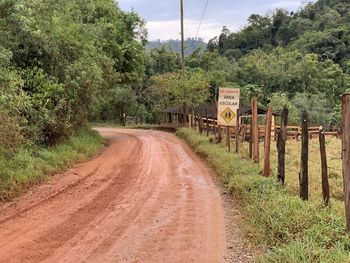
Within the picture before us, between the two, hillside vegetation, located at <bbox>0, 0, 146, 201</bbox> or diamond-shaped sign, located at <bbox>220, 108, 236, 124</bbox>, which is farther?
diamond-shaped sign, located at <bbox>220, 108, 236, 124</bbox>

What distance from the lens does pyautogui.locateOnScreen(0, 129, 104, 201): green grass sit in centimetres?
1055

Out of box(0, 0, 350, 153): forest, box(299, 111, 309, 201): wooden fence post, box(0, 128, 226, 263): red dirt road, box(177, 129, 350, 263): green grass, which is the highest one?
box(0, 0, 350, 153): forest

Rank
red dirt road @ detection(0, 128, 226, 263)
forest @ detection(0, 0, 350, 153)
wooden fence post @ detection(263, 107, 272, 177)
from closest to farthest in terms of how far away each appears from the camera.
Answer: red dirt road @ detection(0, 128, 226, 263) < wooden fence post @ detection(263, 107, 272, 177) < forest @ detection(0, 0, 350, 153)

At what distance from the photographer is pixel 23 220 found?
334 inches

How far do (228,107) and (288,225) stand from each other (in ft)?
32.0

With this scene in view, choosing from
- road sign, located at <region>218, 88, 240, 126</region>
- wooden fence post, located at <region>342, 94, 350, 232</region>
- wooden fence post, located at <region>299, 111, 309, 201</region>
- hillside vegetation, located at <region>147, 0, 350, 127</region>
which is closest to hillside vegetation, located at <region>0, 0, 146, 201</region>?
road sign, located at <region>218, 88, 240, 126</region>

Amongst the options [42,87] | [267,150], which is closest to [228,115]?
[267,150]

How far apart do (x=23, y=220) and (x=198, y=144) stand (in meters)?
13.1

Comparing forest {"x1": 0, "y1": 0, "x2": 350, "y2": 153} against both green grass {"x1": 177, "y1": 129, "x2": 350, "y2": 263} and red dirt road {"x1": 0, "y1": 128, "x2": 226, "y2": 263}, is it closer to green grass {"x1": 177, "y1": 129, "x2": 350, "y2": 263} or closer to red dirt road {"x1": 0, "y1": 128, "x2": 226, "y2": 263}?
red dirt road {"x1": 0, "y1": 128, "x2": 226, "y2": 263}

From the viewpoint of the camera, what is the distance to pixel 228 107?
16.3m

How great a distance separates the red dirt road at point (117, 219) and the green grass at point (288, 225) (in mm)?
649

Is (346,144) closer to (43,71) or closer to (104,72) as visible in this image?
(43,71)

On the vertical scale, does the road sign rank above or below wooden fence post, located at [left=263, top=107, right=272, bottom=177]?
above

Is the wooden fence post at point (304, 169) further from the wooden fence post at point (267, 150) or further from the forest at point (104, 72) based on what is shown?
the forest at point (104, 72)
